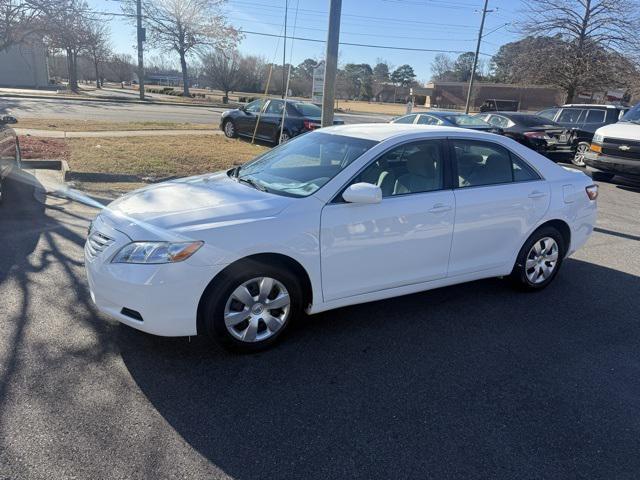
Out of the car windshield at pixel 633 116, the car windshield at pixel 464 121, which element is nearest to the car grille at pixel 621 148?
the car windshield at pixel 633 116

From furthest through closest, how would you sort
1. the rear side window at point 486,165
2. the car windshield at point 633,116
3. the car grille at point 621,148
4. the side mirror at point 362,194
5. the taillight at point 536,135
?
the taillight at point 536,135 → the car windshield at point 633,116 → the car grille at point 621,148 → the rear side window at point 486,165 → the side mirror at point 362,194

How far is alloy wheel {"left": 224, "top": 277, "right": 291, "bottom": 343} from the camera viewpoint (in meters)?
3.31

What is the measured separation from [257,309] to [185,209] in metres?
0.86

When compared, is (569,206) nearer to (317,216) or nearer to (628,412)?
(628,412)

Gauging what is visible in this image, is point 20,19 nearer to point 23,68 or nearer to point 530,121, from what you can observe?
point 530,121

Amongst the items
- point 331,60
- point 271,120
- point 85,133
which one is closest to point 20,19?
point 85,133

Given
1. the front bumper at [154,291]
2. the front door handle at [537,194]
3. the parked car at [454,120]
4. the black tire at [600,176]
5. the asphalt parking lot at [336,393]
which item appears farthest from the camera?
the parked car at [454,120]

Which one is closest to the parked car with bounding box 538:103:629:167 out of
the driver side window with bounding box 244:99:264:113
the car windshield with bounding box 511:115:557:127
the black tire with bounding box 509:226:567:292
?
the car windshield with bounding box 511:115:557:127

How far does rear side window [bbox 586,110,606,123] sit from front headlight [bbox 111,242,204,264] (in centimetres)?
1515

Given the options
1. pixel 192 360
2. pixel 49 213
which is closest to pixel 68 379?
pixel 192 360

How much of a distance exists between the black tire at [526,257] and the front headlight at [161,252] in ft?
10.3

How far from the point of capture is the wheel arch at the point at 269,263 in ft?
A: 10.4

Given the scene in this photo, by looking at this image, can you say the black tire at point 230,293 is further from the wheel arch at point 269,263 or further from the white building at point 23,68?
the white building at point 23,68

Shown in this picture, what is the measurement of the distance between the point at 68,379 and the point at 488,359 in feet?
9.46
